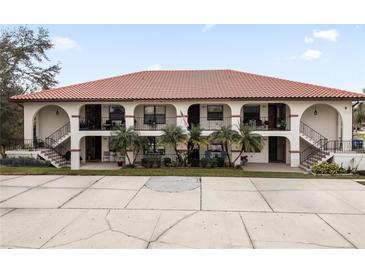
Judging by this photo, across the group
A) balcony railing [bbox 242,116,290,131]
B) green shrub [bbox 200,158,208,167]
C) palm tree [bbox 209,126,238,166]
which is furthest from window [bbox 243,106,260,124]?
green shrub [bbox 200,158,208,167]

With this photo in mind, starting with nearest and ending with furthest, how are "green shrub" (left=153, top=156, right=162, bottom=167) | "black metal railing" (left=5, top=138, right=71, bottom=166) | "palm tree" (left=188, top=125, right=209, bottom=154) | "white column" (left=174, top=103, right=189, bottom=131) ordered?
"palm tree" (left=188, top=125, right=209, bottom=154) < "green shrub" (left=153, top=156, right=162, bottom=167) < "black metal railing" (left=5, top=138, right=71, bottom=166) < "white column" (left=174, top=103, right=189, bottom=131)

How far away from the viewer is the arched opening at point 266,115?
18625mm

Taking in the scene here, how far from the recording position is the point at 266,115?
1909 cm

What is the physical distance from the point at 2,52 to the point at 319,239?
29417 mm

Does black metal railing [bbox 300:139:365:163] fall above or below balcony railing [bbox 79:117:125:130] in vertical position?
below

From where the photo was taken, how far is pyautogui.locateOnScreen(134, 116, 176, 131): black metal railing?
19.1 metres

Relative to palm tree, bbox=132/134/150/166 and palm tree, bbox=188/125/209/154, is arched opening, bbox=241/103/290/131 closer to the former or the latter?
palm tree, bbox=188/125/209/154

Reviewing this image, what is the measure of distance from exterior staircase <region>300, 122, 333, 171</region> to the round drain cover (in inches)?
374

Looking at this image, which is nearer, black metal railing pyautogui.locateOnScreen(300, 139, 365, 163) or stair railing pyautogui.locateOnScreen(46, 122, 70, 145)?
black metal railing pyautogui.locateOnScreen(300, 139, 365, 163)

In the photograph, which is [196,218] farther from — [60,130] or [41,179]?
[60,130]

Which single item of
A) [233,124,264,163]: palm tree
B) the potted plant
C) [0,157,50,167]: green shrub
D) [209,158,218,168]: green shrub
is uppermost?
the potted plant

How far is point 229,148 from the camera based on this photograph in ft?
60.4

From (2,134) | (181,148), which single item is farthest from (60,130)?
(181,148)

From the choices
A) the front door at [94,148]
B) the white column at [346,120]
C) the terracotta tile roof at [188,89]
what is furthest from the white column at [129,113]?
the white column at [346,120]
